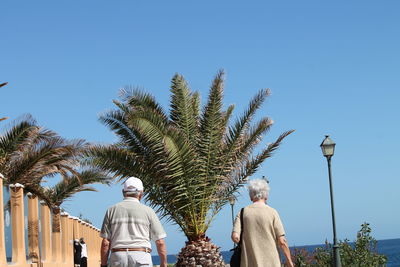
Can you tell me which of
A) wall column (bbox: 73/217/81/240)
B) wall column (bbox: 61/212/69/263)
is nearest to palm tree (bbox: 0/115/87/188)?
wall column (bbox: 61/212/69/263)

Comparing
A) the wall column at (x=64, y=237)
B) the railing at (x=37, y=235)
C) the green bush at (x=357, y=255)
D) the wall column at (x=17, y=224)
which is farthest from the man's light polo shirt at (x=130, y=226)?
the wall column at (x=64, y=237)

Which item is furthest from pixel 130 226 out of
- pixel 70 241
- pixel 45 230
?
pixel 70 241

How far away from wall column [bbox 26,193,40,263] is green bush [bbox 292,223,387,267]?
6759 millimetres

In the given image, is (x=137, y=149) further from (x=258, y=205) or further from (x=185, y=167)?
(x=258, y=205)

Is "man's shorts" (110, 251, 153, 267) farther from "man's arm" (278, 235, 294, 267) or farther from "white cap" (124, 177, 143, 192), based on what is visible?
"man's arm" (278, 235, 294, 267)

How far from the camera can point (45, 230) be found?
21984 mm

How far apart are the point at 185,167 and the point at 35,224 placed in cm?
431

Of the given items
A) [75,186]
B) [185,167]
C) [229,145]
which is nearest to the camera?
[185,167]

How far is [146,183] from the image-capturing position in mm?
21500

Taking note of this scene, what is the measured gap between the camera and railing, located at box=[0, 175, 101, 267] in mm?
16250

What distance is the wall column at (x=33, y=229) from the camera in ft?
61.7

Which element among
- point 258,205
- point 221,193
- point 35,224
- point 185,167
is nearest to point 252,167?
point 221,193

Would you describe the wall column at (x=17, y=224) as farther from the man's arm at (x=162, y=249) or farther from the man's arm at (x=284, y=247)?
the man's arm at (x=162, y=249)

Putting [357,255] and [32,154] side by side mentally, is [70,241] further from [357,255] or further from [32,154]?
[357,255]
